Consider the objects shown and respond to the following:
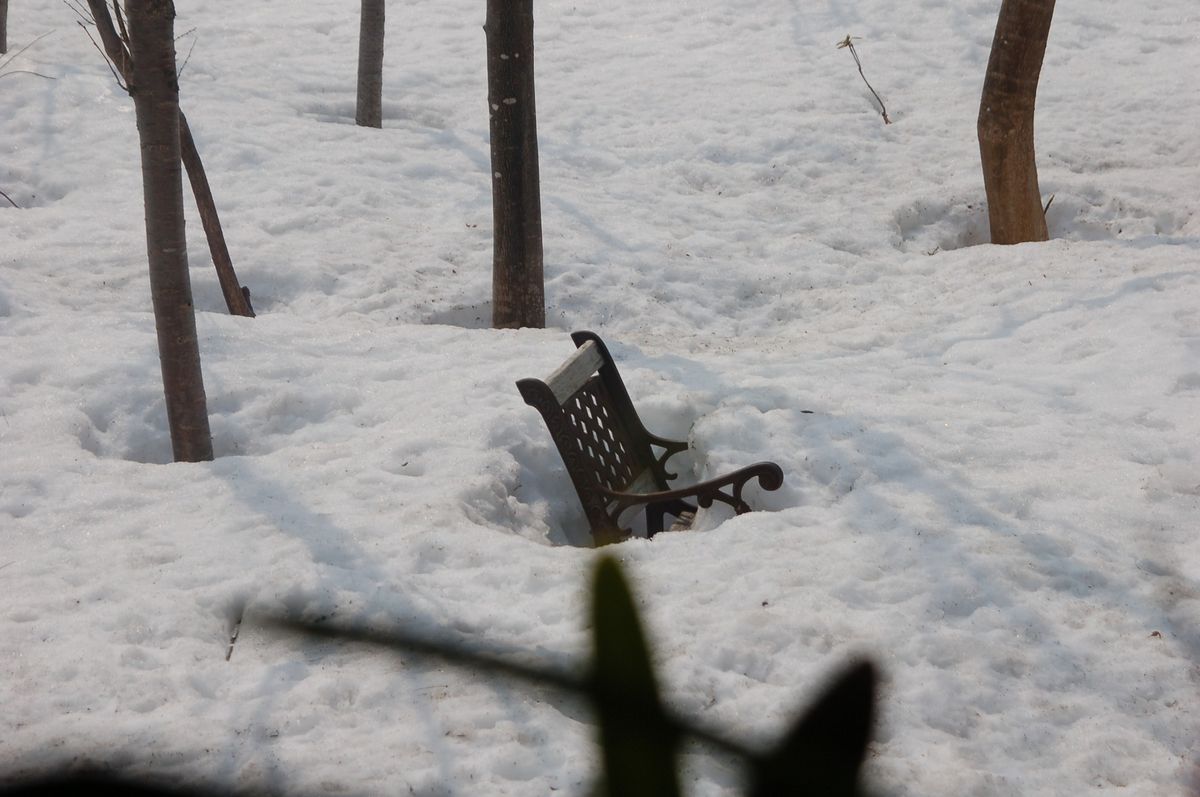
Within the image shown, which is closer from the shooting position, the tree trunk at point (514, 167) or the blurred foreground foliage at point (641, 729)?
the blurred foreground foliage at point (641, 729)

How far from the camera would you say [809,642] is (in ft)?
11.2

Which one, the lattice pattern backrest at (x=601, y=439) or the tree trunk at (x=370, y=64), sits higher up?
the tree trunk at (x=370, y=64)

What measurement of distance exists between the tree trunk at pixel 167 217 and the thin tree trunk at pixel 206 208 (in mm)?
2064

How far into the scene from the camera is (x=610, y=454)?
4.77 meters

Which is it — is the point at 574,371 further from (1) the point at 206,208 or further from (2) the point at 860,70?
(2) the point at 860,70

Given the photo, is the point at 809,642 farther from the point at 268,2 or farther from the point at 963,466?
the point at 268,2

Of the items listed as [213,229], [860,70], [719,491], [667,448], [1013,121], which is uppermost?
[1013,121]

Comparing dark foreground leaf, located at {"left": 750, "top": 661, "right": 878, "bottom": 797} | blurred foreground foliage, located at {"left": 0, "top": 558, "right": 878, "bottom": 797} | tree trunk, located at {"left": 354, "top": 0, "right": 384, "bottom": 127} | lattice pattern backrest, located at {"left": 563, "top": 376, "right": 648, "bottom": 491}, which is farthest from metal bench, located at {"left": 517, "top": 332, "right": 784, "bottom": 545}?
tree trunk, located at {"left": 354, "top": 0, "right": 384, "bottom": 127}

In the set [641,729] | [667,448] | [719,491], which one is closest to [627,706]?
[641,729]

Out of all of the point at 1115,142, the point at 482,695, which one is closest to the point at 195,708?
the point at 482,695

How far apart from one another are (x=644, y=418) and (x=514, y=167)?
199cm

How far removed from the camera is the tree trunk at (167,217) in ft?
13.3

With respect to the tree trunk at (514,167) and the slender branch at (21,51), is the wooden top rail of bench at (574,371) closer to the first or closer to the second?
the tree trunk at (514,167)

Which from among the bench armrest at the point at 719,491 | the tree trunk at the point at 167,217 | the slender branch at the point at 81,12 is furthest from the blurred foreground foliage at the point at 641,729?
the slender branch at the point at 81,12
